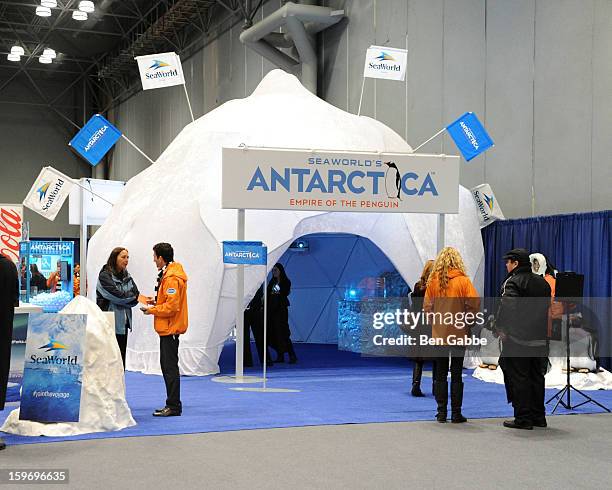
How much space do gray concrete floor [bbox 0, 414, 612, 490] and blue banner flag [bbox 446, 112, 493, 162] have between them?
17.5 feet

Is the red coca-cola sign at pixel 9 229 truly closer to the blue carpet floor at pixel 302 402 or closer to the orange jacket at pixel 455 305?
the blue carpet floor at pixel 302 402

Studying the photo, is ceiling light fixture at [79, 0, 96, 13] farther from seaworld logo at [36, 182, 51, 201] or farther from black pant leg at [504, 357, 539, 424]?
black pant leg at [504, 357, 539, 424]

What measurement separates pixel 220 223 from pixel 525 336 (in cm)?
504

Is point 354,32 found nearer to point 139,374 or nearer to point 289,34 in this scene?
point 289,34

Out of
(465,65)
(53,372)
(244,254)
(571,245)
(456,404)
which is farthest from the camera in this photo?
(465,65)

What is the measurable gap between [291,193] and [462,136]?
3068mm

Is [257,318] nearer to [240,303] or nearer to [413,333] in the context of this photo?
[240,303]

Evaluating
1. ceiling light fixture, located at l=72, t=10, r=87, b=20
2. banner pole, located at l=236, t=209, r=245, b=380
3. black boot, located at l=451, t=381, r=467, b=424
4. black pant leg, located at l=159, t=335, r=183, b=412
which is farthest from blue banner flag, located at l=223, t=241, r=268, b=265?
ceiling light fixture, located at l=72, t=10, r=87, b=20

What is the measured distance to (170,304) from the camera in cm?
712

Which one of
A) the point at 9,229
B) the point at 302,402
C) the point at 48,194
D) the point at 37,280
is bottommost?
the point at 302,402

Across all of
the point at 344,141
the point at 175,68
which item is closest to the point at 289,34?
the point at 175,68

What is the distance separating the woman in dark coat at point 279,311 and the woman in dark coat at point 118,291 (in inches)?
157

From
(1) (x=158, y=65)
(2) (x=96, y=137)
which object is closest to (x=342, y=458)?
(2) (x=96, y=137)

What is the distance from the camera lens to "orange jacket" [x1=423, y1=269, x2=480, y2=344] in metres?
7.14
